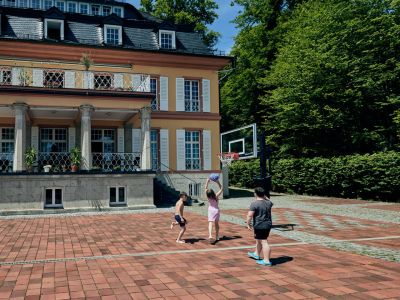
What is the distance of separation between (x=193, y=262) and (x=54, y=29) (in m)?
19.7

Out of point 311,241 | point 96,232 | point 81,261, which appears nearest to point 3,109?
point 96,232

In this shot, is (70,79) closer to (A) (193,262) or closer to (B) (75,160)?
(B) (75,160)

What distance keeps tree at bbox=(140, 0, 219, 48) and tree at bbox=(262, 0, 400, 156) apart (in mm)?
9226

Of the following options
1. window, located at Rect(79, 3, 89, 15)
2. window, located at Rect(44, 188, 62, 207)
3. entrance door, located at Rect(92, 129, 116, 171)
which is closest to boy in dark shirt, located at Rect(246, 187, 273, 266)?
window, located at Rect(44, 188, 62, 207)

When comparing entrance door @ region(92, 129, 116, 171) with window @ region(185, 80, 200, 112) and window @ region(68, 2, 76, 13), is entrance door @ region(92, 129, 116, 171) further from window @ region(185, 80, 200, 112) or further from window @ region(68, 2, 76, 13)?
window @ region(68, 2, 76, 13)

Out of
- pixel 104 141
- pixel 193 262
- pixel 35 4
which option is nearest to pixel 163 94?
pixel 104 141

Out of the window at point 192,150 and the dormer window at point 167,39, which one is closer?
the window at point 192,150

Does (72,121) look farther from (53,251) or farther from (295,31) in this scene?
(295,31)

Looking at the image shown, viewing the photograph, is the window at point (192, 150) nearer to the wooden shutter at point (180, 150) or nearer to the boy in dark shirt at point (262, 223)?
the wooden shutter at point (180, 150)

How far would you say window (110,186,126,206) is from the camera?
56.2 ft

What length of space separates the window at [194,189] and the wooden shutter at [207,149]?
119 centimetres

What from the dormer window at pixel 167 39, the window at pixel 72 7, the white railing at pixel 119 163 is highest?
the window at pixel 72 7

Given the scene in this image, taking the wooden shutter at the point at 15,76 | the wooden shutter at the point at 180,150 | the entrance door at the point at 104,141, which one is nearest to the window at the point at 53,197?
the entrance door at the point at 104,141

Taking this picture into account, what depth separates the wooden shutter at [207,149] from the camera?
22516mm
